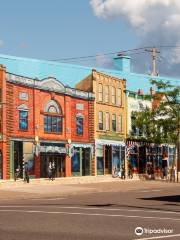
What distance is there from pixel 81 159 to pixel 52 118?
522 cm

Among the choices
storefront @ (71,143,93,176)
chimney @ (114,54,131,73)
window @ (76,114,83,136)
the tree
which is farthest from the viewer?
chimney @ (114,54,131,73)

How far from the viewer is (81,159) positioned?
55062mm

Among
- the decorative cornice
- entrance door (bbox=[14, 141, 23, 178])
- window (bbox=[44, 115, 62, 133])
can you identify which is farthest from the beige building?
entrance door (bbox=[14, 141, 23, 178])

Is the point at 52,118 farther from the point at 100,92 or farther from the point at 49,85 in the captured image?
the point at 100,92

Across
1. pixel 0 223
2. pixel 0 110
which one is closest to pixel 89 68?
pixel 0 110

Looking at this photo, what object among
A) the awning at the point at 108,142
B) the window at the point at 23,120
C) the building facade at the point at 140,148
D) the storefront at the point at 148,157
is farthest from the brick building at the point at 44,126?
the storefront at the point at 148,157

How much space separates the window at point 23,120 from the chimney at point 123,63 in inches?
734

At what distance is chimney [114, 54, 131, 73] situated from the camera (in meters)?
65.2

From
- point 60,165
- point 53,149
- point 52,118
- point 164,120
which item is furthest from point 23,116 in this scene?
point 164,120

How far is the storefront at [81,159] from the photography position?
178 ft

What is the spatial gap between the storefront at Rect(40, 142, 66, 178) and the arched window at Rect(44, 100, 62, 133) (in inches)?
51.0

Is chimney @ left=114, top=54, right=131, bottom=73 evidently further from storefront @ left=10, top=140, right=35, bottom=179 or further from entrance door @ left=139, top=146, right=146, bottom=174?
storefront @ left=10, top=140, right=35, bottom=179

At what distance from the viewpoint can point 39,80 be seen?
166 ft

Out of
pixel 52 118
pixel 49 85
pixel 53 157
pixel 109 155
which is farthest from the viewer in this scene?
pixel 109 155
